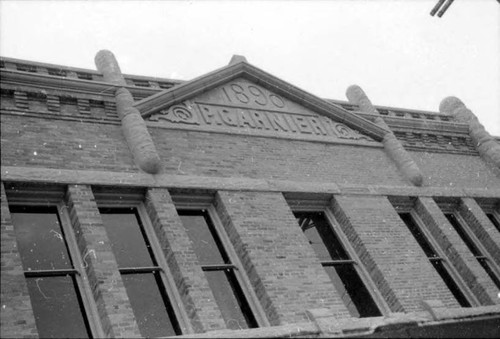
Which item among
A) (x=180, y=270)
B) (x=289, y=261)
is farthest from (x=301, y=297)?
(x=180, y=270)

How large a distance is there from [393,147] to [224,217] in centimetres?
499

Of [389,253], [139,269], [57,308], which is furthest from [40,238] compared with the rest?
[389,253]

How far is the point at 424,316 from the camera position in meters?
8.64

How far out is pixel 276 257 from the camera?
867 cm

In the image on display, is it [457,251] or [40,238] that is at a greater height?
[40,238]

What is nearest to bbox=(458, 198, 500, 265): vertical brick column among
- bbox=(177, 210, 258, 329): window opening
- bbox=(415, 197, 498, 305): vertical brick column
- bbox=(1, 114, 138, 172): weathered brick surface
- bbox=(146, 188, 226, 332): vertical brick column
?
bbox=(415, 197, 498, 305): vertical brick column

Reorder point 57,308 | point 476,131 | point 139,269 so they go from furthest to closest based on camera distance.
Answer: point 476,131
point 139,269
point 57,308

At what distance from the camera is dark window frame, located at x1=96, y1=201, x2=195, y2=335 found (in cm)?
749

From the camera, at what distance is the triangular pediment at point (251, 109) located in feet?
33.6

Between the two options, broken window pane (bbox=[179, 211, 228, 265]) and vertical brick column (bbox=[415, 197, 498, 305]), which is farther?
vertical brick column (bbox=[415, 197, 498, 305])

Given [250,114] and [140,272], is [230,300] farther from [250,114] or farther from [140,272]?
[250,114]

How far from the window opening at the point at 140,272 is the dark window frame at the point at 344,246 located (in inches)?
114

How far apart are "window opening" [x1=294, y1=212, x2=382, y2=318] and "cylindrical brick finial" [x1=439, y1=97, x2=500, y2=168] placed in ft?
18.4

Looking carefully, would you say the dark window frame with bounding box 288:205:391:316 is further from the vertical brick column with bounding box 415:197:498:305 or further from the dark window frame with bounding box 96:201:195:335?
the dark window frame with bounding box 96:201:195:335
